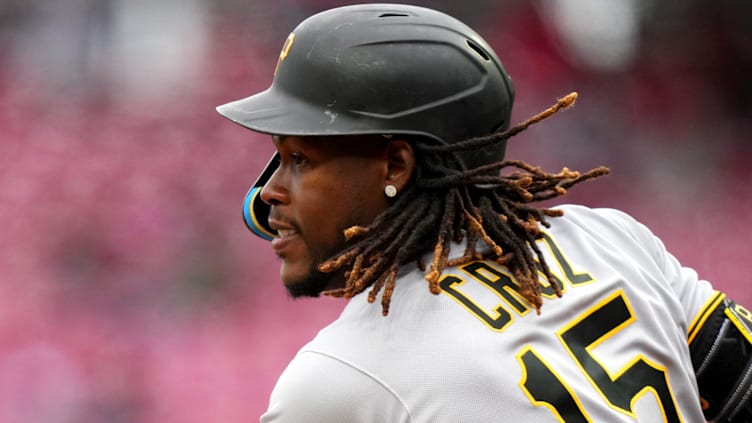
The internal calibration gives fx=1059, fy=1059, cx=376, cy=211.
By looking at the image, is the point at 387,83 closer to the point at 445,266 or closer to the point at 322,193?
the point at 322,193

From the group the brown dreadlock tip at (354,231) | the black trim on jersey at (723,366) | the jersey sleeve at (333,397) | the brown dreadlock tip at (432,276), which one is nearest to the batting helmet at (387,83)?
the brown dreadlock tip at (354,231)

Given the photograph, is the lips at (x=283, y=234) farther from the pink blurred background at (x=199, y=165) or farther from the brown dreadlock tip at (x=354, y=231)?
the pink blurred background at (x=199, y=165)

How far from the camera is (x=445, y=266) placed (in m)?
2.12

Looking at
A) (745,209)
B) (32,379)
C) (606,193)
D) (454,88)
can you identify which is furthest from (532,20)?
(454,88)

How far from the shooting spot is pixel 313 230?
2.24 meters

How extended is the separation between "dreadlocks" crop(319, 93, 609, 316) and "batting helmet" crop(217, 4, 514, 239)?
0.06 metres

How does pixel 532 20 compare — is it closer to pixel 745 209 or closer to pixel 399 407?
pixel 745 209

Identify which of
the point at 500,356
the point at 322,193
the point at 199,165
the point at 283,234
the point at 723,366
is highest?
the point at 322,193

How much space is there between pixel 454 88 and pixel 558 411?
70 cm

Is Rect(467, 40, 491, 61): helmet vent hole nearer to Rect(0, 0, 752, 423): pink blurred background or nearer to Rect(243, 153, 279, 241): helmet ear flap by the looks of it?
Rect(243, 153, 279, 241): helmet ear flap

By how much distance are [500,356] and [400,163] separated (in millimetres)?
466

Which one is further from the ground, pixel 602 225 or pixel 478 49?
pixel 478 49

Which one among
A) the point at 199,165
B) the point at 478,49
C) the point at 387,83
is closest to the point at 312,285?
the point at 387,83

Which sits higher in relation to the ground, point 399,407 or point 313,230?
point 313,230
